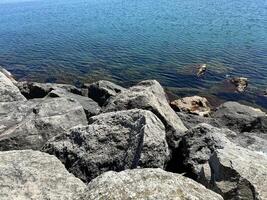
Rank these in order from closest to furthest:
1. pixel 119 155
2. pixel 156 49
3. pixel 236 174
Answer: pixel 236 174 < pixel 119 155 < pixel 156 49

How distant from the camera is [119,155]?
12719 millimetres

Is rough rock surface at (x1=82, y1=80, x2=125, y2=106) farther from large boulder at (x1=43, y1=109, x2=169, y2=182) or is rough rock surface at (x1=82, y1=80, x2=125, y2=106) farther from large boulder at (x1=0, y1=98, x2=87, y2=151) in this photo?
large boulder at (x1=43, y1=109, x2=169, y2=182)

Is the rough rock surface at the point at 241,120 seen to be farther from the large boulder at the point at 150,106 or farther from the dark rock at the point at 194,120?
the large boulder at the point at 150,106

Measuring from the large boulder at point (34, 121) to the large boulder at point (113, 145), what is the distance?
1.18m

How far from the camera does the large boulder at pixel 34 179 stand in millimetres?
9656

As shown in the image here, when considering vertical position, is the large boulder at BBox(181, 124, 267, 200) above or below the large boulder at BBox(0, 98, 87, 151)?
above

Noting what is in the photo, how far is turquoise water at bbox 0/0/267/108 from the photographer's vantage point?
139 feet

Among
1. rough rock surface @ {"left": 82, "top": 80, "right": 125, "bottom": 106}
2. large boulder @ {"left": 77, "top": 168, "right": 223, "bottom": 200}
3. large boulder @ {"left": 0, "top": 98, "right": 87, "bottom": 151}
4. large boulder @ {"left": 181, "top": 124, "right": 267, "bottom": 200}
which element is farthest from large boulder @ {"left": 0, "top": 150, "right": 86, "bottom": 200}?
rough rock surface @ {"left": 82, "top": 80, "right": 125, "bottom": 106}

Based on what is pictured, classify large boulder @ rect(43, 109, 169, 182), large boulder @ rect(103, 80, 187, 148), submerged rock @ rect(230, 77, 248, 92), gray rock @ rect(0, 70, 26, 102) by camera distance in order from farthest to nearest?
submerged rock @ rect(230, 77, 248, 92), gray rock @ rect(0, 70, 26, 102), large boulder @ rect(103, 80, 187, 148), large boulder @ rect(43, 109, 169, 182)

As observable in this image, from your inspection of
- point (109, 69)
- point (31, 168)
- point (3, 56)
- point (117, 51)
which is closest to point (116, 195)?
point (31, 168)

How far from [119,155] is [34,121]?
4.14 meters

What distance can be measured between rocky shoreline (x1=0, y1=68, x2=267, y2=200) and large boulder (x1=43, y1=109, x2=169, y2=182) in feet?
0.10

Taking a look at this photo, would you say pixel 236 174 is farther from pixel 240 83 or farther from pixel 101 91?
pixel 240 83

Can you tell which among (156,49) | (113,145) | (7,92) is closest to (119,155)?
(113,145)
